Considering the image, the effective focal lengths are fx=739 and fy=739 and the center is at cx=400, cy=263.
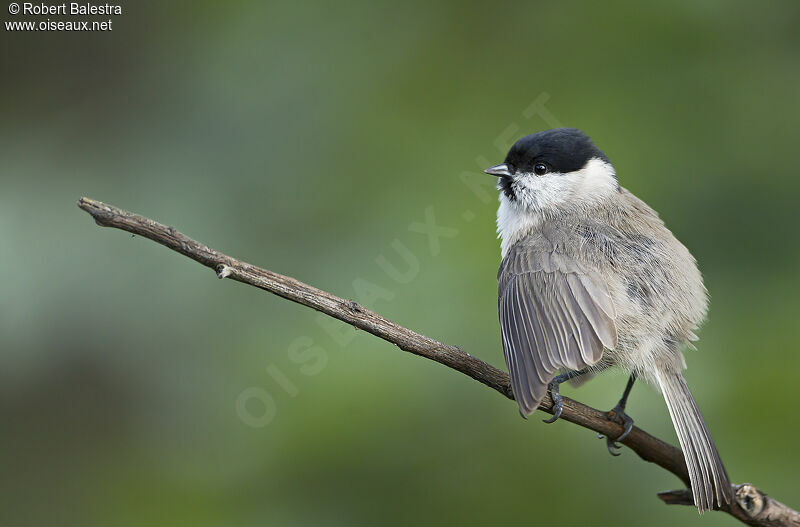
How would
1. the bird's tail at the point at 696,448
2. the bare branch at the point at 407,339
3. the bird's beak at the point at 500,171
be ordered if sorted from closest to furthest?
the bare branch at the point at 407,339 < the bird's tail at the point at 696,448 < the bird's beak at the point at 500,171

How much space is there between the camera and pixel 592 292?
2.08 m

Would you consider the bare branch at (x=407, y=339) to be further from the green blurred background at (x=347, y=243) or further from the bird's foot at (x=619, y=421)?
the green blurred background at (x=347, y=243)

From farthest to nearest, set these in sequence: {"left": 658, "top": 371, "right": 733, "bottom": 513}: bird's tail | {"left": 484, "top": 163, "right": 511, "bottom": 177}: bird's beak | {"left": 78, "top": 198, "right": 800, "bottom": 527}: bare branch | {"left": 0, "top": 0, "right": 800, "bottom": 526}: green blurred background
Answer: {"left": 484, "top": 163, "right": 511, "bottom": 177}: bird's beak → {"left": 0, "top": 0, "right": 800, "bottom": 526}: green blurred background → {"left": 658, "top": 371, "right": 733, "bottom": 513}: bird's tail → {"left": 78, "top": 198, "right": 800, "bottom": 527}: bare branch

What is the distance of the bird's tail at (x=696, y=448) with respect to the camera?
1889 millimetres

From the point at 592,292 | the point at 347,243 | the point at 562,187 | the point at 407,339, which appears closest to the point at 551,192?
the point at 562,187

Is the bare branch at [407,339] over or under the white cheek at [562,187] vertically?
under

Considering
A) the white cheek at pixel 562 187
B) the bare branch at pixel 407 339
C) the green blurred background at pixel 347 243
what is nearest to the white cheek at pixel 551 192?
the white cheek at pixel 562 187

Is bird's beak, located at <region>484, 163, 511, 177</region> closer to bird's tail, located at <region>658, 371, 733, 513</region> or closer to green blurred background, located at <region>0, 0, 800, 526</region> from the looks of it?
green blurred background, located at <region>0, 0, 800, 526</region>

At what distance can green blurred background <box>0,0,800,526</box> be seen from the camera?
2379 mm

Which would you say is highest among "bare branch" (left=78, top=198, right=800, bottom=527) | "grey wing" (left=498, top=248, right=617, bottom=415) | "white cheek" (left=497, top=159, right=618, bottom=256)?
"white cheek" (left=497, top=159, right=618, bottom=256)

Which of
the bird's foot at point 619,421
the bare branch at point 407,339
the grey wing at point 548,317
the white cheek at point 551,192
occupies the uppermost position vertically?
the white cheek at point 551,192

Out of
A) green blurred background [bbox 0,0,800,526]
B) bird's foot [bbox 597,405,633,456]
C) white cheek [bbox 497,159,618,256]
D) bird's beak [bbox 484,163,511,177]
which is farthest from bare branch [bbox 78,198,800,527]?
bird's beak [bbox 484,163,511,177]

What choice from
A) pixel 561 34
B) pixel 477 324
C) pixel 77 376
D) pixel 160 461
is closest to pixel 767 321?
pixel 477 324

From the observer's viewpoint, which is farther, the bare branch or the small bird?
the small bird
